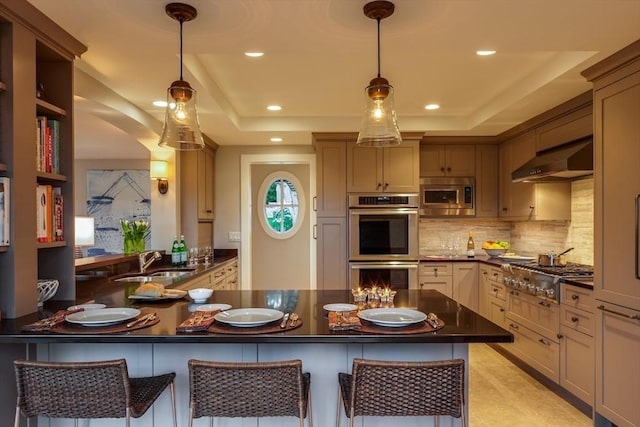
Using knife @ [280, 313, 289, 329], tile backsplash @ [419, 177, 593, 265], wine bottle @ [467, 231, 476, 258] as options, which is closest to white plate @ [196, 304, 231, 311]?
knife @ [280, 313, 289, 329]

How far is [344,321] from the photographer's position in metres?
1.68

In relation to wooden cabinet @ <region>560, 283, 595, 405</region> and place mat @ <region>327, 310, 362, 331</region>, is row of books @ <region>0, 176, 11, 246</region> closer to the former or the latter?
place mat @ <region>327, 310, 362, 331</region>

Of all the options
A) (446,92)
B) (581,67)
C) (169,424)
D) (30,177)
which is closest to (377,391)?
(169,424)

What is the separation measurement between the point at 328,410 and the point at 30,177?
65.9 inches

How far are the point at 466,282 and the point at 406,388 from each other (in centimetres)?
335

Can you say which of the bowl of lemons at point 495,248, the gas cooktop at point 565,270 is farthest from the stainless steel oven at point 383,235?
the gas cooktop at point 565,270

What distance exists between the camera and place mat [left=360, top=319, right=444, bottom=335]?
5.16ft

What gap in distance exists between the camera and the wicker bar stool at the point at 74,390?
1443mm

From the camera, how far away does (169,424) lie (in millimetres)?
1930

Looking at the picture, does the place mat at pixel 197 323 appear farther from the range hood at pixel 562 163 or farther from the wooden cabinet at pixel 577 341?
the range hood at pixel 562 163

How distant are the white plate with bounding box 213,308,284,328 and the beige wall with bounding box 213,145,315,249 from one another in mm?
3318

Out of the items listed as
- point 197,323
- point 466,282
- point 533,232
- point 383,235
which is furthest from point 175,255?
point 533,232

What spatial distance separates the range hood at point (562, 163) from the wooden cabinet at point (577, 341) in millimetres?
877

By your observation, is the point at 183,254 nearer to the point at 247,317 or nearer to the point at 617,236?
the point at 247,317
